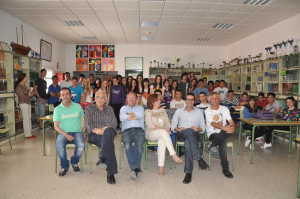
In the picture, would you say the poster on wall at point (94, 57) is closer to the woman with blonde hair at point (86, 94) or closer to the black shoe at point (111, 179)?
the woman with blonde hair at point (86, 94)

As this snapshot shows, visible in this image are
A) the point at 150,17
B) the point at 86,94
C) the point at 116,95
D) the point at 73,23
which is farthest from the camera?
the point at 73,23

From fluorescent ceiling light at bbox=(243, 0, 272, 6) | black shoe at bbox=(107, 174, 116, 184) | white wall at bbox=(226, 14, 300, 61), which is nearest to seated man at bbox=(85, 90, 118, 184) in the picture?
black shoe at bbox=(107, 174, 116, 184)

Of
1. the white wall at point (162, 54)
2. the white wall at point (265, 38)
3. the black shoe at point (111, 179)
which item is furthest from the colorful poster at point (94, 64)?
the black shoe at point (111, 179)

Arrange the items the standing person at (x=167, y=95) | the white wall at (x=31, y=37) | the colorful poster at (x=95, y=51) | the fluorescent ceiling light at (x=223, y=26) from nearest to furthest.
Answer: the standing person at (x=167, y=95) < the white wall at (x=31, y=37) < the fluorescent ceiling light at (x=223, y=26) < the colorful poster at (x=95, y=51)

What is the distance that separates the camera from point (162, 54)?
11.4 m

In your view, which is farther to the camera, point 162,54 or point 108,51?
point 162,54

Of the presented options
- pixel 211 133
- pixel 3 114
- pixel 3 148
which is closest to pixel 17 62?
pixel 3 114

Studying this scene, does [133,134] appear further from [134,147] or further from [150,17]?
[150,17]

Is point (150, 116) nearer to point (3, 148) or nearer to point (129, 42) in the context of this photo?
point (3, 148)

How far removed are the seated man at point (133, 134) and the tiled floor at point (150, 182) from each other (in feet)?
0.74

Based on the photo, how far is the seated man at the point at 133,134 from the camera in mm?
3428

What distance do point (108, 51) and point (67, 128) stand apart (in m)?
8.19

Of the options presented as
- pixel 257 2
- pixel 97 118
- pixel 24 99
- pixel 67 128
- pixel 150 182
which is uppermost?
pixel 257 2

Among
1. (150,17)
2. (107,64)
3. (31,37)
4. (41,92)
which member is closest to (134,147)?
(41,92)
